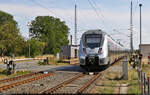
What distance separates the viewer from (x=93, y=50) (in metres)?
20.5

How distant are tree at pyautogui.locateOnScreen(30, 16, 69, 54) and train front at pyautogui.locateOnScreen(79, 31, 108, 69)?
196 ft

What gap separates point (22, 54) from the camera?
73.7 m

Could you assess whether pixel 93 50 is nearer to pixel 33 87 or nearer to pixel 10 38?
pixel 33 87

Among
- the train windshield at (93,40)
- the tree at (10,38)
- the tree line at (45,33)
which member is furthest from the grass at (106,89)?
the tree line at (45,33)

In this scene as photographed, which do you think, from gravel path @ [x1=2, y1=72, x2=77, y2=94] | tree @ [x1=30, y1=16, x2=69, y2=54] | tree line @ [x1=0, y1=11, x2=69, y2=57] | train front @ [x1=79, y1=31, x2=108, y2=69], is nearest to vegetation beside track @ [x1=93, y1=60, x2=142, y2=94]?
gravel path @ [x1=2, y1=72, x2=77, y2=94]

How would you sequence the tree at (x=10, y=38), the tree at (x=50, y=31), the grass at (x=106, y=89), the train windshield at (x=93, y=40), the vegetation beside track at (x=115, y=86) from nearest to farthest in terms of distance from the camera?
the grass at (x=106, y=89) → the vegetation beside track at (x=115, y=86) → the train windshield at (x=93, y=40) → the tree at (x=10, y=38) → the tree at (x=50, y=31)

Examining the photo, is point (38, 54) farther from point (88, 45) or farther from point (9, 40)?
point (88, 45)

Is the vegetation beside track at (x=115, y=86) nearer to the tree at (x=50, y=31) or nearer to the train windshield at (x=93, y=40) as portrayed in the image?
the train windshield at (x=93, y=40)

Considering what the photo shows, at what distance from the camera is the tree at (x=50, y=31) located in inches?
3216

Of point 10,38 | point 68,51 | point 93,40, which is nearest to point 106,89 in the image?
point 93,40

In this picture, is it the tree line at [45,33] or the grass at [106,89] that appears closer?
the grass at [106,89]

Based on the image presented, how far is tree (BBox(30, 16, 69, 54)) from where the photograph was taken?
268 feet

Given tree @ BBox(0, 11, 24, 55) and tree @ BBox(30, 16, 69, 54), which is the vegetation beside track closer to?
tree @ BBox(0, 11, 24, 55)

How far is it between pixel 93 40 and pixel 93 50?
0.98 metres
